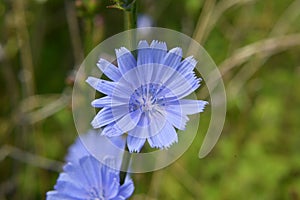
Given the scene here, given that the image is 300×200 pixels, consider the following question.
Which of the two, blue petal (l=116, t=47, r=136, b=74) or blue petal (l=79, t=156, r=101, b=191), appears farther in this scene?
blue petal (l=79, t=156, r=101, b=191)

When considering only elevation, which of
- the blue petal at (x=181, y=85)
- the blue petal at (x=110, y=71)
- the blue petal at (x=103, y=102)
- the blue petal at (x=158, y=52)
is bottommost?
the blue petal at (x=103, y=102)

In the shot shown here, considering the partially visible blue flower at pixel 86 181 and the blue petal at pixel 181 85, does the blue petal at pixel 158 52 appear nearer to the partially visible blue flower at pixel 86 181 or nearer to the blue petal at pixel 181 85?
the blue petal at pixel 181 85

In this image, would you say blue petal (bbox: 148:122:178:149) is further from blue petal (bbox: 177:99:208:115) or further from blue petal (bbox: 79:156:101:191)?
blue petal (bbox: 79:156:101:191)

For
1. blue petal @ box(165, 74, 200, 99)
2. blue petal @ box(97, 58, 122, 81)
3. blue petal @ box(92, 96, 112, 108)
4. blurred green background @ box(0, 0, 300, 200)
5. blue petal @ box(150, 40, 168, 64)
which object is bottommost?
blurred green background @ box(0, 0, 300, 200)

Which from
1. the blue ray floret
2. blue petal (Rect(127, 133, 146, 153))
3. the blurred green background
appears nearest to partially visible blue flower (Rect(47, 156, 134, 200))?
the blue ray floret

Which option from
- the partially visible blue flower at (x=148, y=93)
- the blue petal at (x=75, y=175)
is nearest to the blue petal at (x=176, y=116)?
the partially visible blue flower at (x=148, y=93)

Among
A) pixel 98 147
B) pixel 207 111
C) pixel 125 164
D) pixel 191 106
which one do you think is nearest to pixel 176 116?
pixel 191 106

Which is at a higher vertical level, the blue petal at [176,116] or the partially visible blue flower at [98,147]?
the blue petal at [176,116]
